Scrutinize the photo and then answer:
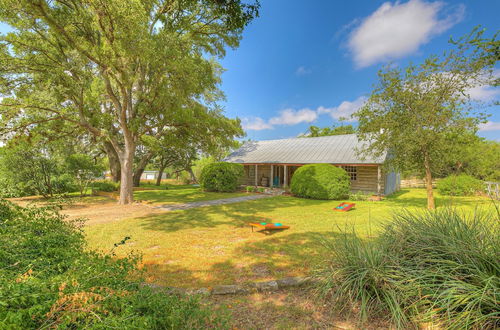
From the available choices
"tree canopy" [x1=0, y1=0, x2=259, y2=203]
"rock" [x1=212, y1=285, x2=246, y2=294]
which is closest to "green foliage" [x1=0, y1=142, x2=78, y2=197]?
"tree canopy" [x1=0, y1=0, x2=259, y2=203]

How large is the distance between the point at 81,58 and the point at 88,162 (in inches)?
272

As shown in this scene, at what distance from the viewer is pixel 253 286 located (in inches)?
139

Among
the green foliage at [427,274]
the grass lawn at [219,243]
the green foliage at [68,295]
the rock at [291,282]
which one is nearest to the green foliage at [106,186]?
the grass lawn at [219,243]

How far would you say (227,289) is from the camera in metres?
3.45

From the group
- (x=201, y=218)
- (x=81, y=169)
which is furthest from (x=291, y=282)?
(x=81, y=169)

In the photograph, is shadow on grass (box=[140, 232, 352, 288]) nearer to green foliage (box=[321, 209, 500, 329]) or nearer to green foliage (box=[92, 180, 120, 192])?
green foliage (box=[321, 209, 500, 329])

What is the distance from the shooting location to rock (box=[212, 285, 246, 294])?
11.2ft

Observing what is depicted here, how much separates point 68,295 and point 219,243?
4.38 meters

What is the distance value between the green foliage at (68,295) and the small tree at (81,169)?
1365 centimetres

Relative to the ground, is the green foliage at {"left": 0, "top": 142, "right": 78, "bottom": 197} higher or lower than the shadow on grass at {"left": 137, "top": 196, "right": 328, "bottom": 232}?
higher

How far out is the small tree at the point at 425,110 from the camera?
9445mm

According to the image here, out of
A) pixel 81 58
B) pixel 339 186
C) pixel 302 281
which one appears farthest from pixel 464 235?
pixel 81 58

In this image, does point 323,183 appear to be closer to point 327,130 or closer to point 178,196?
point 178,196

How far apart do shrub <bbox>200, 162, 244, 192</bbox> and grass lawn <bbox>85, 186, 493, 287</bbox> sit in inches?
311
